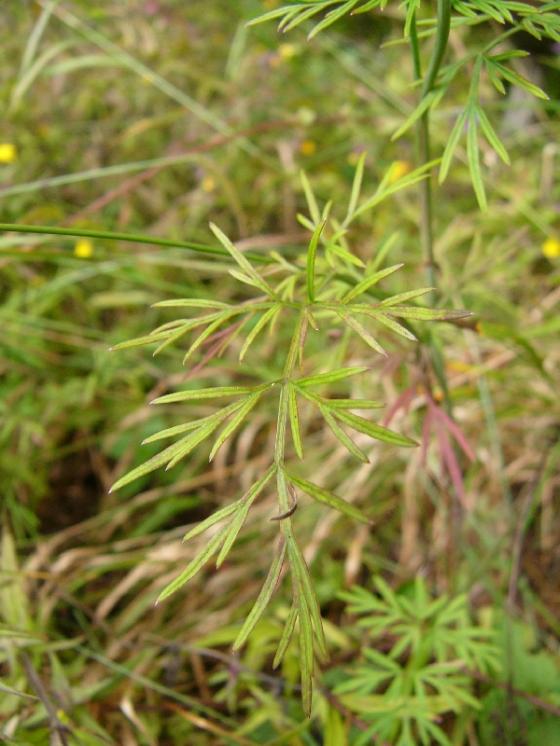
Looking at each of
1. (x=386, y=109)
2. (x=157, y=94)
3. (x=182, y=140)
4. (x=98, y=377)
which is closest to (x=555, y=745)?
(x=98, y=377)

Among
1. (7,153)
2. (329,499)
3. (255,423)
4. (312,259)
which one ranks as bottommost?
(255,423)

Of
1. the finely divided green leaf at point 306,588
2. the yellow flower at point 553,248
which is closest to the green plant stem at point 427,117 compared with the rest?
the finely divided green leaf at point 306,588

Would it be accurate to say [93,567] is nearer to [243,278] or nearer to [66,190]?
[243,278]

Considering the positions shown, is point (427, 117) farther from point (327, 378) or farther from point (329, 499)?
point (329, 499)

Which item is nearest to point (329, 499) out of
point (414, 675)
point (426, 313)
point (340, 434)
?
point (340, 434)

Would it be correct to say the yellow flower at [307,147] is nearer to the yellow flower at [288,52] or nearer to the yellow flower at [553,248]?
the yellow flower at [288,52]

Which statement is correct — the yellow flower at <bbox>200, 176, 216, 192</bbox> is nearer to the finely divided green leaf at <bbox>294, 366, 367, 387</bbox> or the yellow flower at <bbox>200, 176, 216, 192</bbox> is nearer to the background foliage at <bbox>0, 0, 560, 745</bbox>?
the background foliage at <bbox>0, 0, 560, 745</bbox>

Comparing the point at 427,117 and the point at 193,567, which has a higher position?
the point at 427,117

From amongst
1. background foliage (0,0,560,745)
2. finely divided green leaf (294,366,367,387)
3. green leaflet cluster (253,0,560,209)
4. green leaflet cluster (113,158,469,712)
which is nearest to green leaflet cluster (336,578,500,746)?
background foliage (0,0,560,745)
